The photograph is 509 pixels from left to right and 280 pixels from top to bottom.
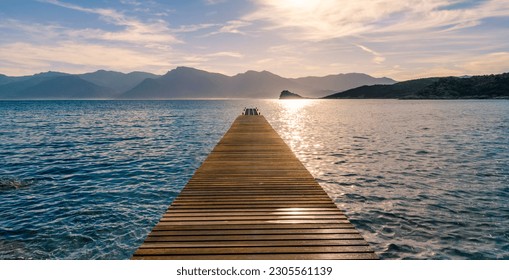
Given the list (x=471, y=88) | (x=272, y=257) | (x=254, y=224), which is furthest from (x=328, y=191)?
(x=471, y=88)

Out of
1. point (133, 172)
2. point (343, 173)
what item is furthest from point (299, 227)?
point (133, 172)

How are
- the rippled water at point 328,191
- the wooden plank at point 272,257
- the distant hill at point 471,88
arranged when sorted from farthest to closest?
the distant hill at point 471,88 → the rippled water at point 328,191 → the wooden plank at point 272,257

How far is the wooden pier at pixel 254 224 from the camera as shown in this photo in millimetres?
5031

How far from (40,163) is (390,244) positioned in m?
20.0

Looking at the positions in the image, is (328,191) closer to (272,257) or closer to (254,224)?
(254,224)

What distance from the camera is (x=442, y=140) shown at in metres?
26.5

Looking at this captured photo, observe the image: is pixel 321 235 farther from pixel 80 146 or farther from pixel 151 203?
pixel 80 146

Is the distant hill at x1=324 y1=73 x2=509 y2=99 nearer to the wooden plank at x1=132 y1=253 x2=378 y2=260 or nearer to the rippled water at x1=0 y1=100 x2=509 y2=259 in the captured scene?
the rippled water at x1=0 y1=100 x2=509 y2=259

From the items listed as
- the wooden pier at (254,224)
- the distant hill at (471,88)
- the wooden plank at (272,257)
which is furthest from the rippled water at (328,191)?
the distant hill at (471,88)

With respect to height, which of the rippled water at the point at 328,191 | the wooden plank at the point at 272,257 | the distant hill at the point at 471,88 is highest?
the distant hill at the point at 471,88

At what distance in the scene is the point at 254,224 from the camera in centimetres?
607

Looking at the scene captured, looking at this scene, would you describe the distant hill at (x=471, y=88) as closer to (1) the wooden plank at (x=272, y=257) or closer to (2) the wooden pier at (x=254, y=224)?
(2) the wooden pier at (x=254, y=224)

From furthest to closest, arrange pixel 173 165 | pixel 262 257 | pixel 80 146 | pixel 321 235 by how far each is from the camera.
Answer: pixel 80 146 → pixel 173 165 → pixel 321 235 → pixel 262 257

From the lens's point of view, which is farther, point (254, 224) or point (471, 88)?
point (471, 88)
